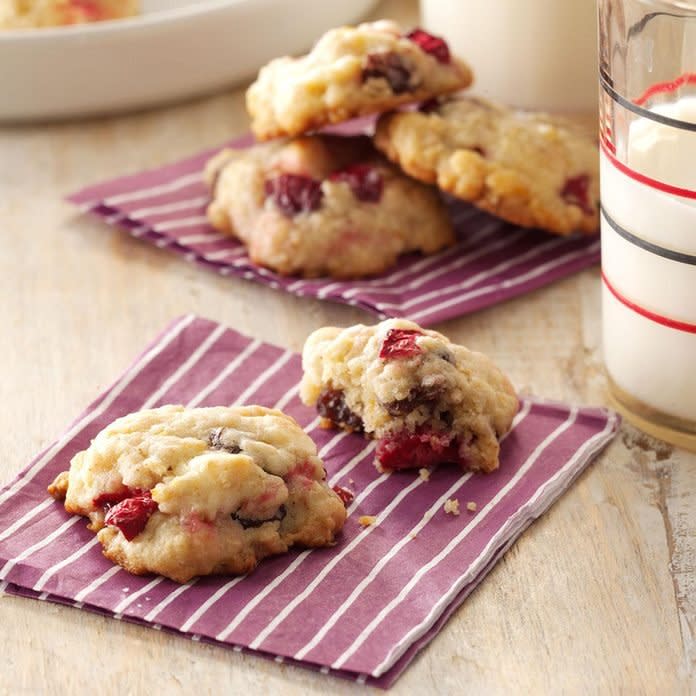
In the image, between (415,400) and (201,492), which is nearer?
(201,492)

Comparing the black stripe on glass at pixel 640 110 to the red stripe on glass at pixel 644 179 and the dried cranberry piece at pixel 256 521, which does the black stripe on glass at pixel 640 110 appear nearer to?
the red stripe on glass at pixel 644 179

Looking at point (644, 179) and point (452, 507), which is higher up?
point (644, 179)

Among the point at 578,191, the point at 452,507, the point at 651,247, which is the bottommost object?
the point at 452,507

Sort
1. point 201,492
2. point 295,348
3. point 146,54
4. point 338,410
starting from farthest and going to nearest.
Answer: point 146,54
point 295,348
point 338,410
point 201,492

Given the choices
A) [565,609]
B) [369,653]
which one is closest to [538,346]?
[565,609]

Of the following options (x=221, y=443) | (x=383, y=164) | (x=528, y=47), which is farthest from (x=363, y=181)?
(x=221, y=443)

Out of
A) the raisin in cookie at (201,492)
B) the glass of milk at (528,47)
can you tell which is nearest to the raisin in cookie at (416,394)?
the raisin in cookie at (201,492)

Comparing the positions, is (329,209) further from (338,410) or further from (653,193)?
(653,193)
